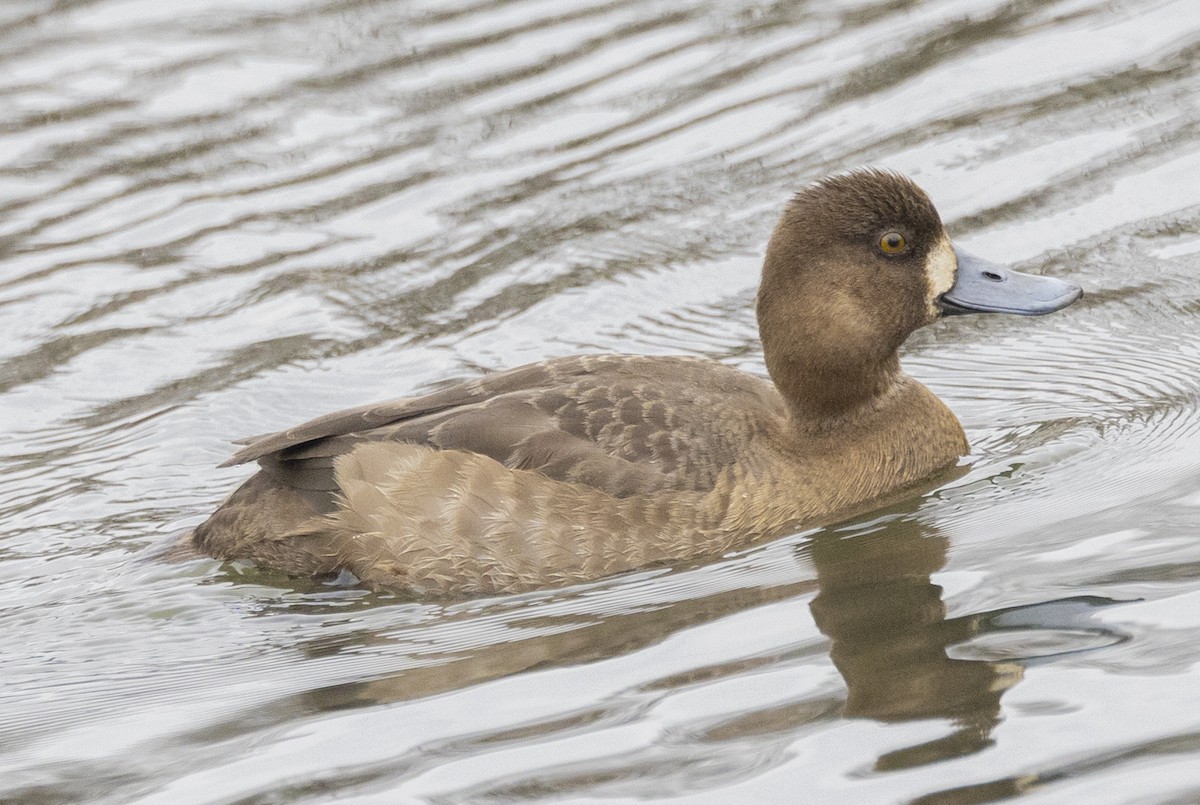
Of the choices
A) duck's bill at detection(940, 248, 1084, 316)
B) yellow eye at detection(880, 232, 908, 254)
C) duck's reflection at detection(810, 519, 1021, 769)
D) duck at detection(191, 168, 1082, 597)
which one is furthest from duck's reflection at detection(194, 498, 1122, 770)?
yellow eye at detection(880, 232, 908, 254)

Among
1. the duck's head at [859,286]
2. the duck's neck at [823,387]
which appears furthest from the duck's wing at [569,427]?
the duck's head at [859,286]

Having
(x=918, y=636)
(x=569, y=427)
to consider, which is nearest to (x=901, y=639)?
(x=918, y=636)

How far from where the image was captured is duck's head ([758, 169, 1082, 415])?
6.85 m

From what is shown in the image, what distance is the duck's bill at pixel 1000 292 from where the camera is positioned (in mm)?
6965

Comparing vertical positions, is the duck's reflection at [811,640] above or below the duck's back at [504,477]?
below

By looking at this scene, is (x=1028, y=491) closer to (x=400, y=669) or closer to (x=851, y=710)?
(x=851, y=710)

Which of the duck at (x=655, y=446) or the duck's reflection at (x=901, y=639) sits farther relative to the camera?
the duck at (x=655, y=446)

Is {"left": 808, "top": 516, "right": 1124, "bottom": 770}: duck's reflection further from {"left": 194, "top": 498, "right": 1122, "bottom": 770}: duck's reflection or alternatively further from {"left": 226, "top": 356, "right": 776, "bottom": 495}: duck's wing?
{"left": 226, "top": 356, "right": 776, "bottom": 495}: duck's wing

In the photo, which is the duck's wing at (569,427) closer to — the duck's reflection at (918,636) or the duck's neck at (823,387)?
the duck's neck at (823,387)

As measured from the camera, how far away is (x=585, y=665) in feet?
18.6

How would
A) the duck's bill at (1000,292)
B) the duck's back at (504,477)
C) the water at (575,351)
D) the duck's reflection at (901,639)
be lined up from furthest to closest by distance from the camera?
the duck's bill at (1000,292) < the duck's back at (504,477) < the water at (575,351) < the duck's reflection at (901,639)

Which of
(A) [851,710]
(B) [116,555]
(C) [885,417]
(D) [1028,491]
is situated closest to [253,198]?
(B) [116,555]

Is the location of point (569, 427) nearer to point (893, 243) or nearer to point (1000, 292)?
point (893, 243)

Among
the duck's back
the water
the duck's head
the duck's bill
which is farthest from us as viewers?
the duck's bill
